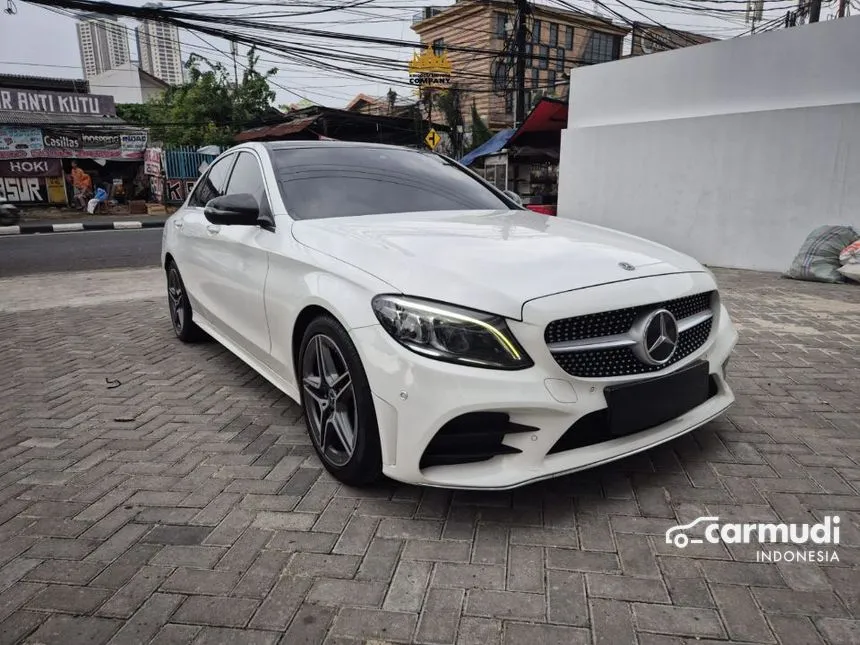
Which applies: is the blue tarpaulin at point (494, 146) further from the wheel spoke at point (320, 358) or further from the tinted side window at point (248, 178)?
the wheel spoke at point (320, 358)

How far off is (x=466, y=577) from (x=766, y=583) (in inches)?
38.0

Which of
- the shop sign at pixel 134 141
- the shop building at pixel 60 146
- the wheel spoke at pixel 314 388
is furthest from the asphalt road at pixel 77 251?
the wheel spoke at pixel 314 388

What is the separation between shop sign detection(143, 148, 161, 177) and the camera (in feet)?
75.3

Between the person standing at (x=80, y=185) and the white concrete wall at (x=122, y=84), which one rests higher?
the white concrete wall at (x=122, y=84)

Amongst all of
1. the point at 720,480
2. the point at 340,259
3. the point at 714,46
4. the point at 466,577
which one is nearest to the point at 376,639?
the point at 466,577

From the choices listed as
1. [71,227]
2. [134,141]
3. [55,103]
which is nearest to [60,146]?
[55,103]

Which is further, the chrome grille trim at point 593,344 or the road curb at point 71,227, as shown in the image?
the road curb at point 71,227

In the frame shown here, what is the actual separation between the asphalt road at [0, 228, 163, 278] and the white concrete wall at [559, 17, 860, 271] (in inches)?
329

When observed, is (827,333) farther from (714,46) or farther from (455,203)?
(714,46)

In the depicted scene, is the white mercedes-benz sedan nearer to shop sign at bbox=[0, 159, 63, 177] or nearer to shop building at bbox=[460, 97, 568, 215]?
shop building at bbox=[460, 97, 568, 215]

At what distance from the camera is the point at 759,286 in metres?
7.36

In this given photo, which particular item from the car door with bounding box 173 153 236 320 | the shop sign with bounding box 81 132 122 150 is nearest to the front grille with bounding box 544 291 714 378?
the car door with bounding box 173 153 236 320

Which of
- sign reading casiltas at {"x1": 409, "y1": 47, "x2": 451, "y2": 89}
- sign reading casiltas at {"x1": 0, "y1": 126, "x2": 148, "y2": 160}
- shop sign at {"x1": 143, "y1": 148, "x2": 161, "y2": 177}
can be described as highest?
sign reading casiltas at {"x1": 409, "y1": 47, "x2": 451, "y2": 89}

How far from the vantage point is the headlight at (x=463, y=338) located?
2.07m
